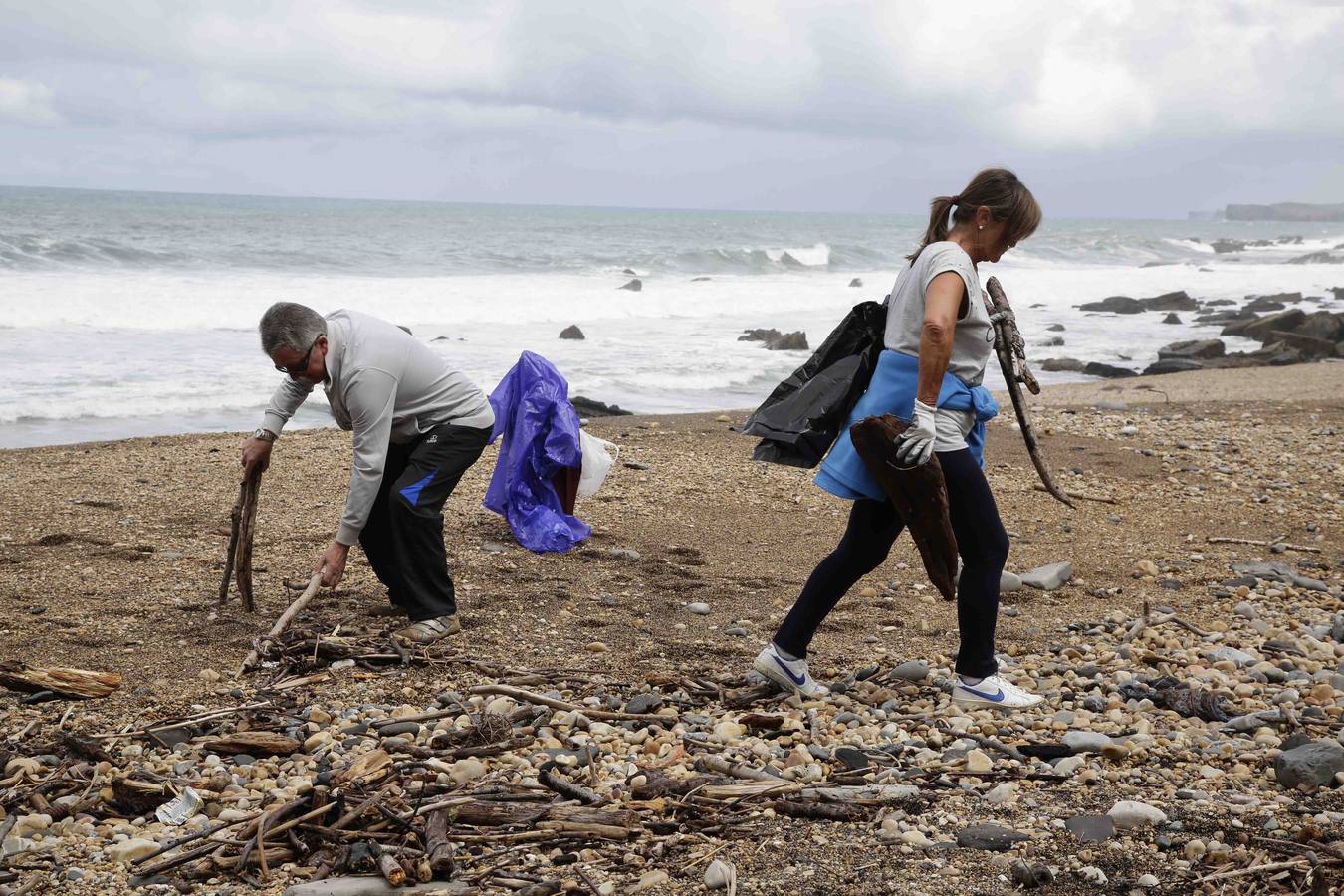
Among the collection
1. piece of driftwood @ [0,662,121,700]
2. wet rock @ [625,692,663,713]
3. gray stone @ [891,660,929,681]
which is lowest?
piece of driftwood @ [0,662,121,700]

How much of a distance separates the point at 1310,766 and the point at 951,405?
4.73 ft

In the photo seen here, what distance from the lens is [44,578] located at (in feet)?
18.7

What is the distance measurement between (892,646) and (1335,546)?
3234mm

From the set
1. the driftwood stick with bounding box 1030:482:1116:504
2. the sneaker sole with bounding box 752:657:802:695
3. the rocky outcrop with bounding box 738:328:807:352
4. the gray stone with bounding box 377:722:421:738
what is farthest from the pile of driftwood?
the rocky outcrop with bounding box 738:328:807:352

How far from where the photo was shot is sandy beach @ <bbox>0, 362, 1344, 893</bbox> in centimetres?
319

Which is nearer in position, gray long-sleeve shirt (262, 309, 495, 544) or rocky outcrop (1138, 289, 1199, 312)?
gray long-sleeve shirt (262, 309, 495, 544)

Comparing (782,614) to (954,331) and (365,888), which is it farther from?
(365,888)

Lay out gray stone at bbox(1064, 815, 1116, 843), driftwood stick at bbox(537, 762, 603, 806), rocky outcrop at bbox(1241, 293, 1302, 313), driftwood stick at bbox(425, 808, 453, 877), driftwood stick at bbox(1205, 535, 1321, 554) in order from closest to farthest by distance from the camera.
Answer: driftwood stick at bbox(425, 808, 453, 877) < gray stone at bbox(1064, 815, 1116, 843) < driftwood stick at bbox(537, 762, 603, 806) < driftwood stick at bbox(1205, 535, 1321, 554) < rocky outcrop at bbox(1241, 293, 1302, 313)

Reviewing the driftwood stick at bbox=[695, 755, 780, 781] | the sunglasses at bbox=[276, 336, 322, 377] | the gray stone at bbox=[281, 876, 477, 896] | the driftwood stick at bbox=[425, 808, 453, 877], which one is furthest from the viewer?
the sunglasses at bbox=[276, 336, 322, 377]

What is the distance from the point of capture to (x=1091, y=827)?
3.21m

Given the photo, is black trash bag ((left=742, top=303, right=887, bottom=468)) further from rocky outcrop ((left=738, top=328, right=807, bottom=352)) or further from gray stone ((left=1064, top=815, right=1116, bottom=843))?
rocky outcrop ((left=738, top=328, right=807, bottom=352))

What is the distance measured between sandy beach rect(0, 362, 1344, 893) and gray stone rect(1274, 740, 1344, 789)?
5cm

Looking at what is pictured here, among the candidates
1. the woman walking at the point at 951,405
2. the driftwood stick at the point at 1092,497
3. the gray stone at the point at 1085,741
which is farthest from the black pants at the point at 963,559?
the driftwood stick at the point at 1092,497

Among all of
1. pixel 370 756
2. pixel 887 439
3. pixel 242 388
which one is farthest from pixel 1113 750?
pixel 242 388
